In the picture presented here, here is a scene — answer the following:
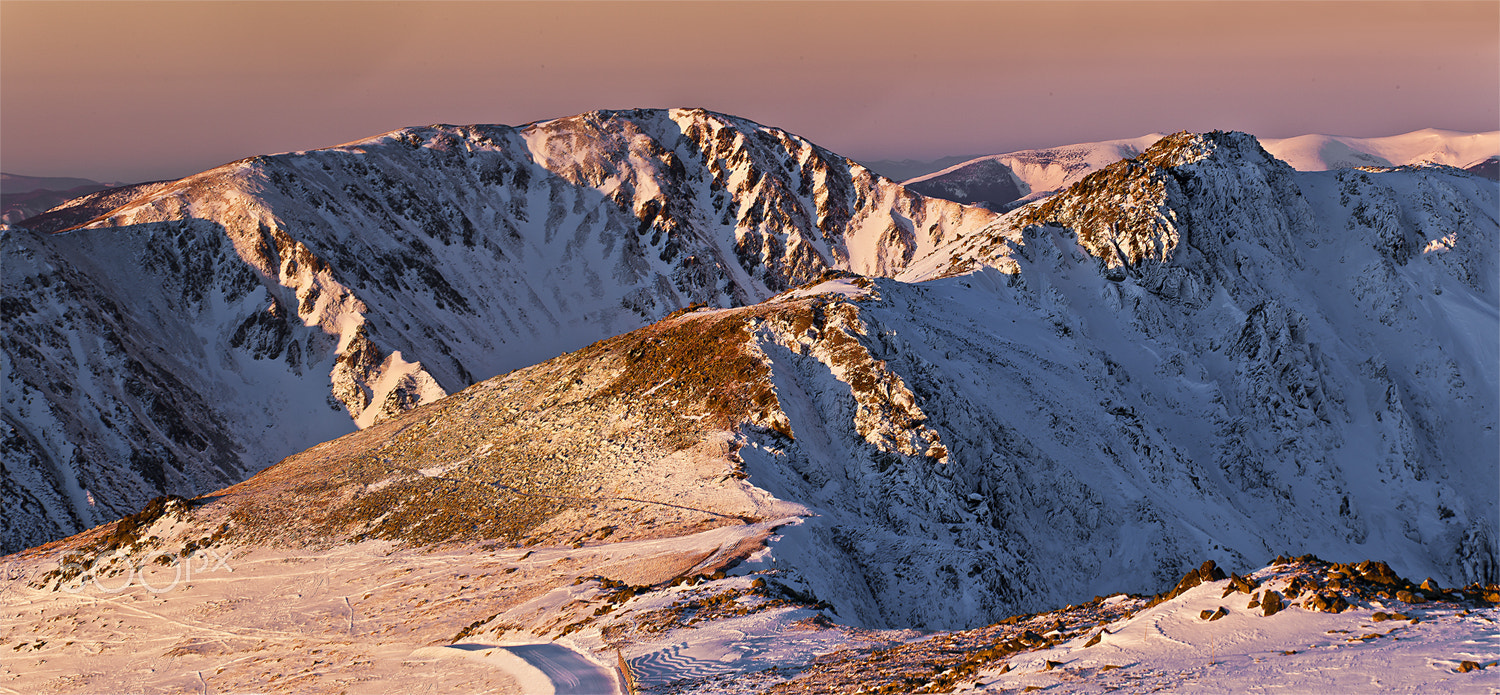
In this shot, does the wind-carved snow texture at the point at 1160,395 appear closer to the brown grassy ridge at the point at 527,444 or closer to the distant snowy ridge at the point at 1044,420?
the distant snowy ridge at the point at 1044,420

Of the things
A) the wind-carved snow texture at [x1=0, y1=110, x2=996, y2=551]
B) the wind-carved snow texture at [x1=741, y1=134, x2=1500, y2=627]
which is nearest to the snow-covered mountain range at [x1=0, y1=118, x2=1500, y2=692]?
the wind-carved snow texture at [x1=741, y1=134, x2=1500, y2=627]

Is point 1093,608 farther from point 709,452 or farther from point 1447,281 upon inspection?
point 1447,281

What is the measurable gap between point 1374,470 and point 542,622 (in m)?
54.8

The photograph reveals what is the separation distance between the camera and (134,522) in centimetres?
4444

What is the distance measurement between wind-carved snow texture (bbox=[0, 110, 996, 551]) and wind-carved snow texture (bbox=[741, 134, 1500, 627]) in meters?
81.8

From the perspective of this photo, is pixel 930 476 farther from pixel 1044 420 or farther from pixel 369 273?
pixel 369 273

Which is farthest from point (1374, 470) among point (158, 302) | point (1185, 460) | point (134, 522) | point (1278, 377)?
point (158, 302)

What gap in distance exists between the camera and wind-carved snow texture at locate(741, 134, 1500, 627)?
38.0 meters

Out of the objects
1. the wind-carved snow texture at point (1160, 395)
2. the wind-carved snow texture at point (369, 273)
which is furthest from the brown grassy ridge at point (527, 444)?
the wind-carved snow texture at point (369, 273)

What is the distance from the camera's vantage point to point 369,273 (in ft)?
434

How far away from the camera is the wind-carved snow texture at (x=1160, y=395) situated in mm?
38031

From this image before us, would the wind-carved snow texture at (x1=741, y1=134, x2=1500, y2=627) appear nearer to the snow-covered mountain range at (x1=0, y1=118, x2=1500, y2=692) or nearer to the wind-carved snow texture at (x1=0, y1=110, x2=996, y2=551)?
the snow-covered mountain range at (x1=0, y1=118, x2=1500, y2=692)

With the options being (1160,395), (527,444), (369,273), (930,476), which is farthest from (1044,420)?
(369,273)

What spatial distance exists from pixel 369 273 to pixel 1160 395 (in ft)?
373
